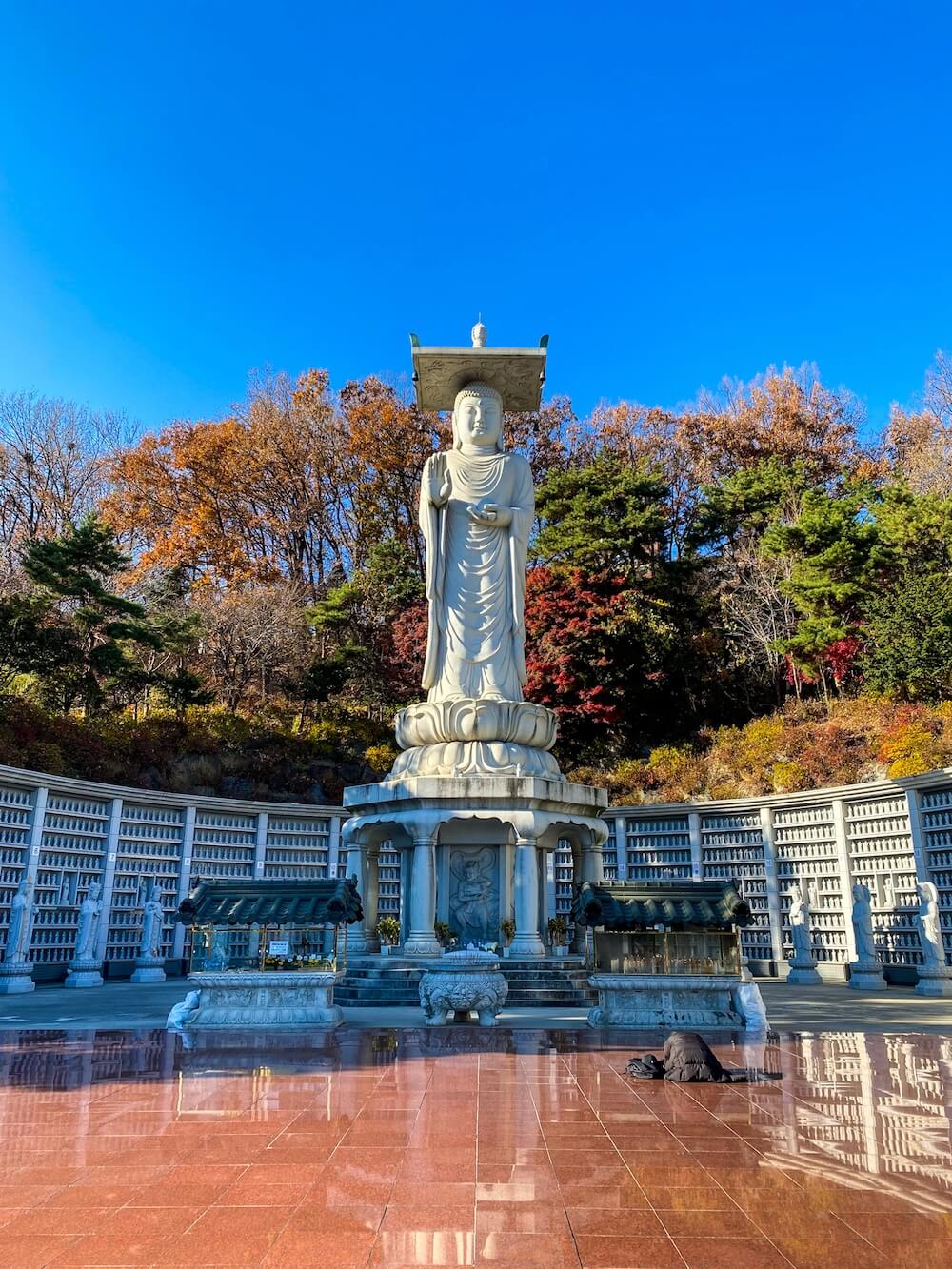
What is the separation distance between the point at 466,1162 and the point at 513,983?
9.88 m

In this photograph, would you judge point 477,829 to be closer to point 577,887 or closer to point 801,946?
point 577,887

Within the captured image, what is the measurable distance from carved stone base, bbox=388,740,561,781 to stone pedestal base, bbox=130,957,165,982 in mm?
6992

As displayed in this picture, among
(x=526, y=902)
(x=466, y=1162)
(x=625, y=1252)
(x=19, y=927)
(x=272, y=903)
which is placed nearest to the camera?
(x=625, y=1252)

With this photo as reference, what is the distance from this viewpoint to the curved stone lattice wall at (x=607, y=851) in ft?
61.3

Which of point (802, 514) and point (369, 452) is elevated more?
point (369, 452)

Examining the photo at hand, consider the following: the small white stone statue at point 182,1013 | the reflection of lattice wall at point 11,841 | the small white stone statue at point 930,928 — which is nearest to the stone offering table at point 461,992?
the small white stone statue at point 182,1013

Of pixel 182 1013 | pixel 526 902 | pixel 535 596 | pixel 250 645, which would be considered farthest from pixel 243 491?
pixel 182 1013

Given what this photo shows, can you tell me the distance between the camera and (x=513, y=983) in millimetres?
15258

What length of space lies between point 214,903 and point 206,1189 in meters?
7.85

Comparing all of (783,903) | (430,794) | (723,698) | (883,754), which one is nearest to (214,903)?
(430,794)

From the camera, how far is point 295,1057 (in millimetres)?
9734

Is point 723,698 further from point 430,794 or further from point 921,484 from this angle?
point 430,794

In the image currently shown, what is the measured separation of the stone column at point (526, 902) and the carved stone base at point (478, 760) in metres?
1.42

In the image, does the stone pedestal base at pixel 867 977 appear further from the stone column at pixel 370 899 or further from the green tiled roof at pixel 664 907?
the stone column at pixel 370 899
